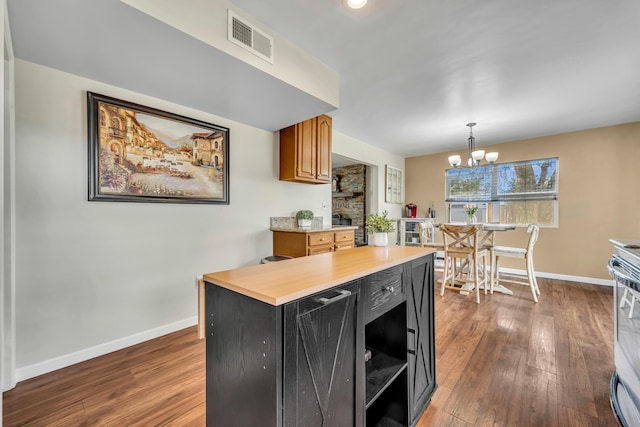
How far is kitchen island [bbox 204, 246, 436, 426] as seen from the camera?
856 millimetres

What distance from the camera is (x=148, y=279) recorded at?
2482mm

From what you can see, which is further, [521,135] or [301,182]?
[521,135]

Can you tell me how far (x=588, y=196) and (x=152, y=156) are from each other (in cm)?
615

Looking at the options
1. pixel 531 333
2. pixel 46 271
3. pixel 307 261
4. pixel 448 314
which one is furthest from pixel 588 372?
pixel 46 271

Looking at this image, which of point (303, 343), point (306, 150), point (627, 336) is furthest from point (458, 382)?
point (306, 150)

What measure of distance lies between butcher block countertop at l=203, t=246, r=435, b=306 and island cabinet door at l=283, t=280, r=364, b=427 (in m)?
0.04

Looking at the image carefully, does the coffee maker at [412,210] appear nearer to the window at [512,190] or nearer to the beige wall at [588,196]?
the window at [512,190]

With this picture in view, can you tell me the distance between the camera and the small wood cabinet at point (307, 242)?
3.18 metres

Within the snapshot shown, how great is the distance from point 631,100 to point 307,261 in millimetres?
4461

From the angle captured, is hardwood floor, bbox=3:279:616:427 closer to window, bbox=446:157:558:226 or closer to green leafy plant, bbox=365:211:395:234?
green leafy plant, bbox=365:211:395:234

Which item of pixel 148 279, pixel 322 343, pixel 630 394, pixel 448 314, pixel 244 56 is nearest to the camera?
pixel 322 343

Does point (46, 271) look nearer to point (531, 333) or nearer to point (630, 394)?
point (630, 394)

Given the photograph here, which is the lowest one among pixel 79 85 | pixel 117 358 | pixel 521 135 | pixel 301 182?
pixel 117 358

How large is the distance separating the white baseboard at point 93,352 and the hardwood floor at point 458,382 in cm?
7
